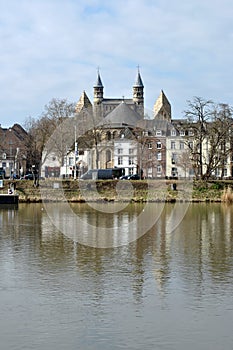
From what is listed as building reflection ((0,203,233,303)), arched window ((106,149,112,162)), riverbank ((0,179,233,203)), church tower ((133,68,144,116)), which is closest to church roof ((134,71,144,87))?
church tower ((133,68,144,116))

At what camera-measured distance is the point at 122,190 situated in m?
58.1

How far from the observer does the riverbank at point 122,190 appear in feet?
183

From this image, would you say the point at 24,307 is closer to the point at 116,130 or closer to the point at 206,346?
the point at 206,346

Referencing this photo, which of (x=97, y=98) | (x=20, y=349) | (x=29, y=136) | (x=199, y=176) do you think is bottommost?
(x=20, y=349)

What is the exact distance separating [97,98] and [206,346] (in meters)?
138

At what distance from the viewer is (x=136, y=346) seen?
1179 centimetres

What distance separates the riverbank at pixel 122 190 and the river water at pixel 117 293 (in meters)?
27.3

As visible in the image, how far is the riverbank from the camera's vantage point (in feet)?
183

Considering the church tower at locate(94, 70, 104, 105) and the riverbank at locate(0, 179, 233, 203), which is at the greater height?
the church tower at locate(94, 70, 104, 105)

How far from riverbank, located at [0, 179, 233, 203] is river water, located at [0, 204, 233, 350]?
27274 mm

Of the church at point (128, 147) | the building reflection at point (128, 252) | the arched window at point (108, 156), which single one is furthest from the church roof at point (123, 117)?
the building reflection at point (128, 252)

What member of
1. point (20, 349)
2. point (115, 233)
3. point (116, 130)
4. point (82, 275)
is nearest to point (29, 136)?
point (116, 130)

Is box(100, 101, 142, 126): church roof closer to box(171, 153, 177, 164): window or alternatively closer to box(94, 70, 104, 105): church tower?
box(171, 153, 177, 164): window

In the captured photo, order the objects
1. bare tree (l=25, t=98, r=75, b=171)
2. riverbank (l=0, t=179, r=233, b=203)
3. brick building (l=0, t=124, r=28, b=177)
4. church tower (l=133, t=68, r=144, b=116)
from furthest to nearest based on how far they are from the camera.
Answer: church tower (l=133, t=68, r=144, b=116) < brick building (l=0, t=124, r=28, b=177) < bare tree (l=25, t=98, r=75, b=171) < riverbank (l=0, t=179, r=233, b=203)
